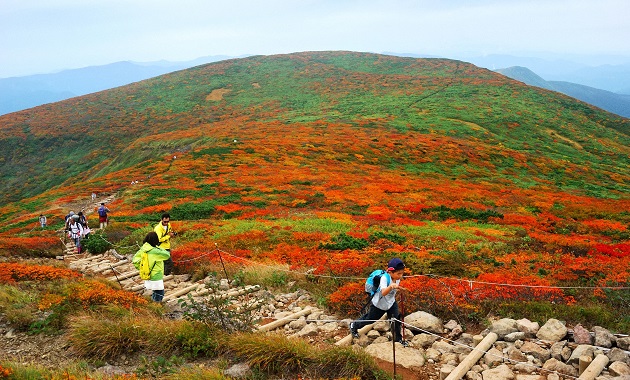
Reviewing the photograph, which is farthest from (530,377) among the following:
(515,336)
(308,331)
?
(308,331)

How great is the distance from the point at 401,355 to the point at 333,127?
214 feet

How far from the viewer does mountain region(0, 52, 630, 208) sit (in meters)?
52.9

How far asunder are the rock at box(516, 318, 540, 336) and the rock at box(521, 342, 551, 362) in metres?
0.43

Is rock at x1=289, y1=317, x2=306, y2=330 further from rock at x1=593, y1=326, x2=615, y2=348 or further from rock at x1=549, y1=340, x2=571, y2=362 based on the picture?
rock at x1=593, y1=326, x2=615, y2=348

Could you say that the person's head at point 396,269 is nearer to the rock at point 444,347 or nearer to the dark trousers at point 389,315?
the dark trousers at point 389,315

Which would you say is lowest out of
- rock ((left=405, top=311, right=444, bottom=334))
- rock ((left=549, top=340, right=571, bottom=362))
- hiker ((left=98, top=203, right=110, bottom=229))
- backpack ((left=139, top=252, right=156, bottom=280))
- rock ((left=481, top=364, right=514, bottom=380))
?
hiker ((left=98, top=203, right=110, bottom=229))

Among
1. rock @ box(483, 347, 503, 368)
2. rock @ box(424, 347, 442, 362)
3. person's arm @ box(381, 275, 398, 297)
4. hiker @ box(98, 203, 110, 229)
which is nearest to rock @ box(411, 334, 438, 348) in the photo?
rock @ box(424, 347, 442, 362)

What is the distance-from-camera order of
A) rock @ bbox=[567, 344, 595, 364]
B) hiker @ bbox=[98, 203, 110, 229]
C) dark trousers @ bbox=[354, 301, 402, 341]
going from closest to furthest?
1. rock @ bbox=[567, 344, 595, 364]
2. dark trousers @ bbox=[354, 301, 402, 341]
3. hiker @ bbox=[98, 203, 110, 229]

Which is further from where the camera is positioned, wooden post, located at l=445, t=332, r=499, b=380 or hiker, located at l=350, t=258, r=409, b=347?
hiker, located at l=350, t=258, r=409, b=347

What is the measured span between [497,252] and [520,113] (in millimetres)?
81682

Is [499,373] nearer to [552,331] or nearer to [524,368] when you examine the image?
[524,368]

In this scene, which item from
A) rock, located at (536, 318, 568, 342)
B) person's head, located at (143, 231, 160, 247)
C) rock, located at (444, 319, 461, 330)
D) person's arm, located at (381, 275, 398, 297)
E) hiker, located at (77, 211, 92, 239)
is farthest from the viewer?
hiker, located at (77, 211, 92, 239)

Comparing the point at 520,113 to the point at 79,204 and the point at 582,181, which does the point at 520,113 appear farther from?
the point at 79,204

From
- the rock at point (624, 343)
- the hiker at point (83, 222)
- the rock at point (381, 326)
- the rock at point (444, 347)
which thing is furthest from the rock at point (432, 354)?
the hiker at point (83, 222)
